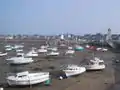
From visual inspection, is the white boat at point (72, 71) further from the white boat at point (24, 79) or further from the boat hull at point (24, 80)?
the boat hull at point (24, 80)

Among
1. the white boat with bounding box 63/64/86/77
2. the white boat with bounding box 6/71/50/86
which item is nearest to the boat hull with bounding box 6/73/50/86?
the white boat with bounding box 6/71/50/86

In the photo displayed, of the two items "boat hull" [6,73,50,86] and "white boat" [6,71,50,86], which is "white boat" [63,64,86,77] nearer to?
"white boat" [6,71,50,86]

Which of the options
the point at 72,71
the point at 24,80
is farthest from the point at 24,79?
the point at 72,71

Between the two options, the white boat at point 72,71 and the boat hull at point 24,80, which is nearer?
the boat hull at point 24,80

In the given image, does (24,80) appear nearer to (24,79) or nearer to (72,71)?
(24,79)

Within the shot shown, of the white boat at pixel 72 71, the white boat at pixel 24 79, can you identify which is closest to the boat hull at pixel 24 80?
the white boat at pixel 24 79

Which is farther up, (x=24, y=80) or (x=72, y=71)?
(x=24, y=80)

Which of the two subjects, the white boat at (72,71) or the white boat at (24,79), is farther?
the white boat at (72,71)

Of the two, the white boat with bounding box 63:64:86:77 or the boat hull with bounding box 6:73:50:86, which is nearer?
the boat hull with bounding box 6:73:50:86

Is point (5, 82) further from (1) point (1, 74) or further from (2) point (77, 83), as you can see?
(2) point (77, 83)

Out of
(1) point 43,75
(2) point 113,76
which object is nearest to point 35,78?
(1) point 43,75

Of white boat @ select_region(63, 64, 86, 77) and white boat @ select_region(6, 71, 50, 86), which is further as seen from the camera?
white boat @ select_region(63, 64, 86, 77)
